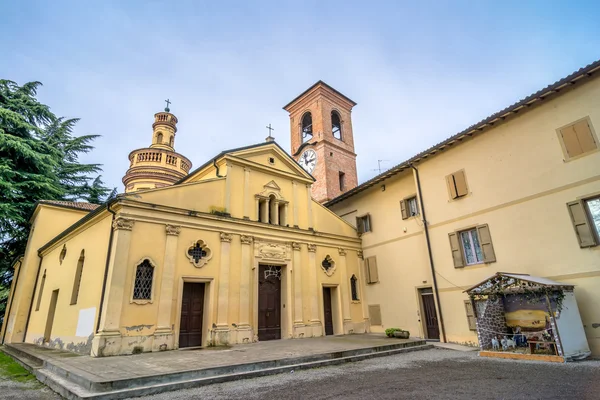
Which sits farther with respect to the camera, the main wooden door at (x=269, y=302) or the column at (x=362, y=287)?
the column at (x=362, y=287)

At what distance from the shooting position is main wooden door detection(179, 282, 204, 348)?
10938mm

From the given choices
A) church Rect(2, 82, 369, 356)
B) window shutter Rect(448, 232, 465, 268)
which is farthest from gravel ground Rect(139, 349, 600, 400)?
church Rect(2, 82, 369, 356)

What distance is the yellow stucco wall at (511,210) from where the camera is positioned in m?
8.93

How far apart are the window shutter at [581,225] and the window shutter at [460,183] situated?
10.8 ft

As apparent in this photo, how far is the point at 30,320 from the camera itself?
54.0ft

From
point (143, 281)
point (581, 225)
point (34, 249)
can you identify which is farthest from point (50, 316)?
point (581, 225)

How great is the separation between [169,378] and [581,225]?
1109cm

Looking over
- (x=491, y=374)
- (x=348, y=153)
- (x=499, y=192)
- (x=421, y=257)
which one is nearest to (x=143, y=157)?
(x=348, y=153)

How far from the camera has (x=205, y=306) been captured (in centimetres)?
1161

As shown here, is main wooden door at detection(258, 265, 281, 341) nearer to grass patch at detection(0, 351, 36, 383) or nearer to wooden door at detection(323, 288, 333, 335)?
wooden door at detection(323, 288, 333, 335)

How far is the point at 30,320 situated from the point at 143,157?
496 inches

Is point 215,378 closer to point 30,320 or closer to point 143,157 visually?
point 30,320

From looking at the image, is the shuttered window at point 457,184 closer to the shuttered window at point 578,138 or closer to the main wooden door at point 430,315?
the shuttered window at point 578,138

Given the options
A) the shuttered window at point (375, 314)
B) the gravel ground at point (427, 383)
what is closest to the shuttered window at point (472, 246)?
the gravel ground at point (427, 383)
